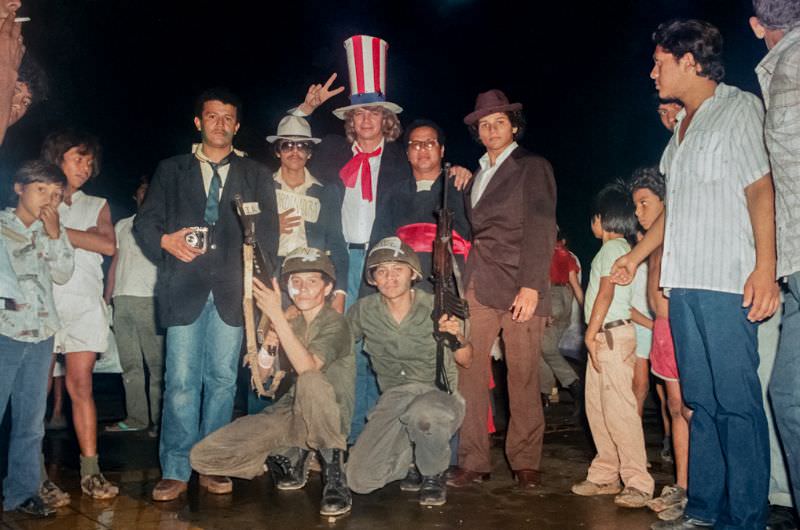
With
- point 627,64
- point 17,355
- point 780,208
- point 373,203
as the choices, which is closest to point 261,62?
point 627,64

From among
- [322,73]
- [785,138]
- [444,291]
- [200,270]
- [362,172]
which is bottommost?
[444,291]

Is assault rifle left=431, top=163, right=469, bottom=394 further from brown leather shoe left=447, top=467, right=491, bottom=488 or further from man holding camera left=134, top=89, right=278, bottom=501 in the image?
man holding camera left=134, top=89, right=278, bottom=501

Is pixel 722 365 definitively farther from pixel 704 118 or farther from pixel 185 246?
pixel 185 246

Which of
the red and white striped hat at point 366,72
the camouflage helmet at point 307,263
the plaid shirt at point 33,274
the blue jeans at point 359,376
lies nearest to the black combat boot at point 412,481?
Result: the blue jeans at point 359,376

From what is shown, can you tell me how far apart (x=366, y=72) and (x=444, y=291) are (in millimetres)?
1991

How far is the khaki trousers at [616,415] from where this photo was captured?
13.6ft

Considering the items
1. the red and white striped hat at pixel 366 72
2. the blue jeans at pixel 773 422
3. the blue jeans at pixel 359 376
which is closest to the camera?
the blue jeans at pixel 773 422

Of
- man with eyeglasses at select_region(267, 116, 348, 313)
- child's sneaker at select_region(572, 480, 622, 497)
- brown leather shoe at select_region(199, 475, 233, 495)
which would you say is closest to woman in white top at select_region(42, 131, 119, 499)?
brown leather shoe at select_region(199, 475, 233, 495)

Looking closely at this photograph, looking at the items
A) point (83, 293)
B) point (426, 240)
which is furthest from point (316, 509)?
point (83, 293)

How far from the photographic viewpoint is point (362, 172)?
5.30m

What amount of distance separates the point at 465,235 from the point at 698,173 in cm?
183

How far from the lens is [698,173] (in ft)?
11.1

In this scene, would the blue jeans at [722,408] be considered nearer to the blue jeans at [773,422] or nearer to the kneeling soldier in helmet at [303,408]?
the blue jeans at [773,422]

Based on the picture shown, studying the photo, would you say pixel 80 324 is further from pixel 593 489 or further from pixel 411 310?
pixel 593 489
